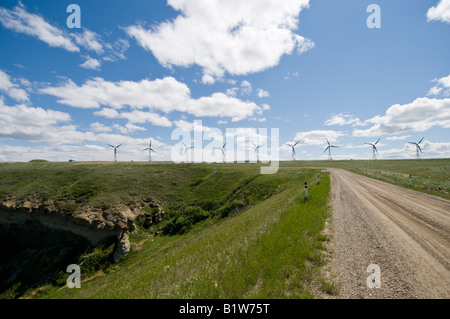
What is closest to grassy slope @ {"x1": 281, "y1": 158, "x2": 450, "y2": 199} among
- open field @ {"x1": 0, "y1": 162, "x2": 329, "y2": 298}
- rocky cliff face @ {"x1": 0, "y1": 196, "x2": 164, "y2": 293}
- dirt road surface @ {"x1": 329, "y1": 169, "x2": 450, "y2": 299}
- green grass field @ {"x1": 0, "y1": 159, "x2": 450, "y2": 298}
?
green grass field @ {"x1": 0, "y1": 159, "x2": 450, "y2": 298}

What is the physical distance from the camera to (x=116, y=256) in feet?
86.1

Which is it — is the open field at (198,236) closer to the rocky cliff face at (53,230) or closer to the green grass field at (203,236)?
the green grass field at (203,236)

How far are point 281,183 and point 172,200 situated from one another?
943 inches

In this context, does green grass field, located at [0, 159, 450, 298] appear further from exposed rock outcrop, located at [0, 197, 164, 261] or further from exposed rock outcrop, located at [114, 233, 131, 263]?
exposed rock outcrop, located at [0, 197, 164, 261]

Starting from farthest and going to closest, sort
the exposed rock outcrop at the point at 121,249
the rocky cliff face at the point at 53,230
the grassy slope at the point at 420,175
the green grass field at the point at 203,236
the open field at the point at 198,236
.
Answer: the rocky cliff face at the point at 53,230, the exposed rock outcrop at the point at 121,249, the grassy slope at the point at 420,175, the open field at the point at 198,236, the green grass field at the point at 203,236

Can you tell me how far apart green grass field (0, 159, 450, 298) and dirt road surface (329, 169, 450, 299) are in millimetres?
671

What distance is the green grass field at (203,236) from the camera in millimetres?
6504

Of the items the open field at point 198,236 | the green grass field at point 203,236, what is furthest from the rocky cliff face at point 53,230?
the green grass field at point 203,236

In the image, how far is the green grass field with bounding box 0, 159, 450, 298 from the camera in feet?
21.3

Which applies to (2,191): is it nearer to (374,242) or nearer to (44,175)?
(44,175)

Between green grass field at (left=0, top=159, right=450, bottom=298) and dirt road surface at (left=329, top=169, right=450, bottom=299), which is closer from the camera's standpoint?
dirt road surface at (left=329, top=169, right=450, bottom=299)

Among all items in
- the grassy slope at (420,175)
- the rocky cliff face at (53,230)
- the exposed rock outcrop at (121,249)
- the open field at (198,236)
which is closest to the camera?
the open field at (198,236)

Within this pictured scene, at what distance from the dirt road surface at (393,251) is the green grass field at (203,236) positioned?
2.20 ft

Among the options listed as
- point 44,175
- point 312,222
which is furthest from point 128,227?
point 44,175
